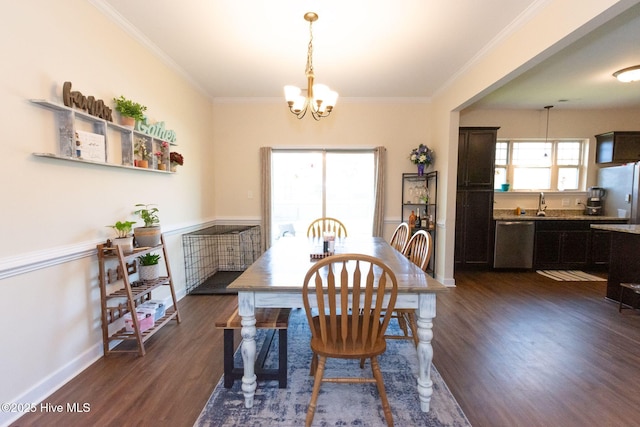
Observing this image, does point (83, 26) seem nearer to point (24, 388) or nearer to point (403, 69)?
point (24, 388)

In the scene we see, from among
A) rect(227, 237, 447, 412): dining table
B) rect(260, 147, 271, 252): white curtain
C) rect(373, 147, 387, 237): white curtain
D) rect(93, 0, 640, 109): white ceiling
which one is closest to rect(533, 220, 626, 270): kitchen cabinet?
rect(93, 0, 640, 109): white ceiling

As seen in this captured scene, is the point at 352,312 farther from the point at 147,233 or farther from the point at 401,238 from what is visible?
the point at 147,233

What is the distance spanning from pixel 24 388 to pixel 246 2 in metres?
2.86

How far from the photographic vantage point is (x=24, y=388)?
1.59m

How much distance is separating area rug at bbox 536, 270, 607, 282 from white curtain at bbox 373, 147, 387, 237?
259 centimetres

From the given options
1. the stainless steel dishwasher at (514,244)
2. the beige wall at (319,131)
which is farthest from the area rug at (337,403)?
the stainless steel dishwasher at (514,244)

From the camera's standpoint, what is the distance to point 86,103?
6.34 feet

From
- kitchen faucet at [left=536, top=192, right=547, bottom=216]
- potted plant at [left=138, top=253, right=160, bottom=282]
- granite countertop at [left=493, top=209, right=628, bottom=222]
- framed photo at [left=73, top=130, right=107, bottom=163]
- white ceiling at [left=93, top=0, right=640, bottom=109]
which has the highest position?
white ceiling at [left=93, top=0, right=640, bottom=109]

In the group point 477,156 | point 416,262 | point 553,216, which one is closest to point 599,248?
point 553,216

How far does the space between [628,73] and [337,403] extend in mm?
4547

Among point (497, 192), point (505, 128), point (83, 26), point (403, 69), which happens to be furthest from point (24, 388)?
point (505, 128)

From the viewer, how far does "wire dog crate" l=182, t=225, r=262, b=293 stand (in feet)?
11.9

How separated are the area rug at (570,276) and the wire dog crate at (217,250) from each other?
4.42 metres

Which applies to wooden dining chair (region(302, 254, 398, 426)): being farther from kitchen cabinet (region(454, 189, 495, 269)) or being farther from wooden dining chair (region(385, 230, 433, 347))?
kitchen cabinet (region(454, 189, 495, 269))
